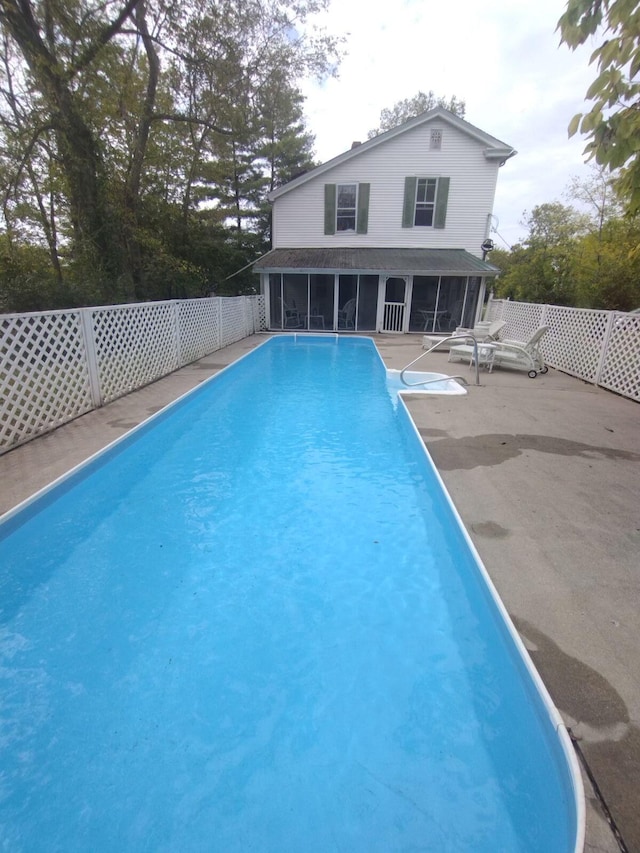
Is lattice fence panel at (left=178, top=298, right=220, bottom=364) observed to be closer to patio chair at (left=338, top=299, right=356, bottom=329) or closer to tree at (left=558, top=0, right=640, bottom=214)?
patio chair at (left=338, top=299, right=356, bottom=329)

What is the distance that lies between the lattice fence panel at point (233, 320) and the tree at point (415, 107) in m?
25.2

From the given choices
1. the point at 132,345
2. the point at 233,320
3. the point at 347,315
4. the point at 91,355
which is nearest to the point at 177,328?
the point at 132,345

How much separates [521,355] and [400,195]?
8.94 m

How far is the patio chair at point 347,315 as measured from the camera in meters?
14.9

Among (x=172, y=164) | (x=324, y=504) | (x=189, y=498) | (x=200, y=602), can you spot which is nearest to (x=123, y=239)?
(x=172, y=164)

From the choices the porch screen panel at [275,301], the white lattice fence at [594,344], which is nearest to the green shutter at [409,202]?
the porch screen panel at [275,301]

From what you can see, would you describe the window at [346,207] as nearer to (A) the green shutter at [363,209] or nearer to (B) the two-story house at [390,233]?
(B) the two-story house at [390,233]

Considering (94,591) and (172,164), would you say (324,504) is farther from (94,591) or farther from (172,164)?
(172,164)

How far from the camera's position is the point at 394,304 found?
575 inches

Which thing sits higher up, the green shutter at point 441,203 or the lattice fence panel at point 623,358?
the green shutter at point 441,203

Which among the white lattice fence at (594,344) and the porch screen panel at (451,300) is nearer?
the white lattice fence at (594,344)

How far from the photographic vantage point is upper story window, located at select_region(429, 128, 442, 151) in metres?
13.6

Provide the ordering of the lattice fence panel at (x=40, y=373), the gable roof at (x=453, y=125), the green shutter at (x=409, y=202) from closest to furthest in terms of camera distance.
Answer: the lattice fence panel at (x=40, y=373)
the gable roof at (x=453, y=125)
the green shutter at (x=409, y=202)

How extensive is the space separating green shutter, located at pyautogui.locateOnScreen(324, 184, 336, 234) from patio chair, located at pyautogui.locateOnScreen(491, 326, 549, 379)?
8.96 m
